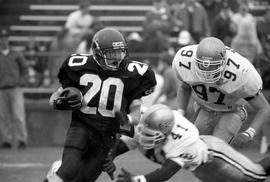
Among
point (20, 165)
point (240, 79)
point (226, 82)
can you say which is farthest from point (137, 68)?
point (20, 165)

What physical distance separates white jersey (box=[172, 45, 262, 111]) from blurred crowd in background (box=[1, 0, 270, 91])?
534cm

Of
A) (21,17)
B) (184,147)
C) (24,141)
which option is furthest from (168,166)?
(21,17)

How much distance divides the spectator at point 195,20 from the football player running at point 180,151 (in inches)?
310

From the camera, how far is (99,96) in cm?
688

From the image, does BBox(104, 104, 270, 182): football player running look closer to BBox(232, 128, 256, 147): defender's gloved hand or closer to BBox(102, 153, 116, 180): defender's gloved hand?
BBox(102, 153, 116, 180): defender's gloved hand

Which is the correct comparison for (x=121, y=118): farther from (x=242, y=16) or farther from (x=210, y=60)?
(x=242, y=16)

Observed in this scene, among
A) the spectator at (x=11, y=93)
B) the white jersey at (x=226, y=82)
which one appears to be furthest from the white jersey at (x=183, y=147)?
the spectator at (x=11, y=93)

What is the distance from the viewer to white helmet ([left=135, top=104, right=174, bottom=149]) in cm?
609

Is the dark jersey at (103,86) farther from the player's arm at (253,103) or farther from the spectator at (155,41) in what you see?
the spectator at (155,41)

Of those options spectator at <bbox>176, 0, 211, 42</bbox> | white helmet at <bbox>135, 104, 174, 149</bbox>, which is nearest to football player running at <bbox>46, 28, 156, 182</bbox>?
white helmet at <bbox>135, 104, 174, 149</bbox>

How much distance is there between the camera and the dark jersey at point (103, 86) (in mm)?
6891

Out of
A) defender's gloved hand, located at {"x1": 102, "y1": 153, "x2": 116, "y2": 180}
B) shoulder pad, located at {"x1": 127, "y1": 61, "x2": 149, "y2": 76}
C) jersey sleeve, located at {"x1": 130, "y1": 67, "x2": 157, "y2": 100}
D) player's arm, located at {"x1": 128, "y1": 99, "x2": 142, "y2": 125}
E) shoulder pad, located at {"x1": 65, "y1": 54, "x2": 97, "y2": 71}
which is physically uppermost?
shoulder pad, located at {"x1": 65, "y1": 54, "x2": 97, "y2": 71}

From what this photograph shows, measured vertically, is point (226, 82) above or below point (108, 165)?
above

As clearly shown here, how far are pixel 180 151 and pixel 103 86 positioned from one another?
1.09 metres
